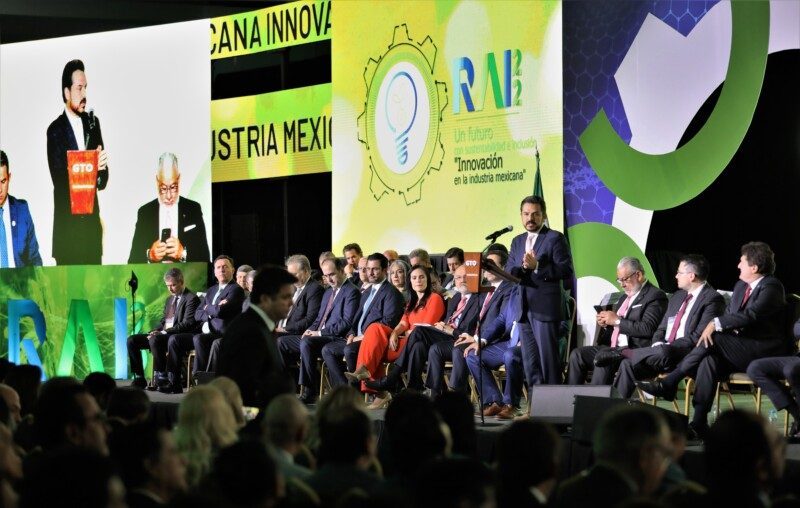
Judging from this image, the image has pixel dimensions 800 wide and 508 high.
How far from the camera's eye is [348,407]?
10.6 feet

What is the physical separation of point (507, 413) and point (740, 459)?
507 cm

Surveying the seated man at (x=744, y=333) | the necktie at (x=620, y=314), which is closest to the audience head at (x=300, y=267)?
the necktie at (x=620, y=314)

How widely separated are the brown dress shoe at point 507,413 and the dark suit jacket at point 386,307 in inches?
52.8

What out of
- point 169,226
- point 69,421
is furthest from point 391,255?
point 69,421

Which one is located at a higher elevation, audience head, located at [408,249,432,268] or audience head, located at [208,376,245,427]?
audience head, located at [408,249,432,268]

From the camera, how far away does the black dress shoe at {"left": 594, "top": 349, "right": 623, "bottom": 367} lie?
7145 millimetres

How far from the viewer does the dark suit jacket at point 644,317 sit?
23.7ft

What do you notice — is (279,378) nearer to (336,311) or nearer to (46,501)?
(46,501)

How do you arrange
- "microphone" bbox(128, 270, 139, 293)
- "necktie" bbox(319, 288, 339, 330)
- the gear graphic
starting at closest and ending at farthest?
"necktie" bbox(319, 288, 339, 330)
the gear graphic
"microphone" bbox(128, 270, 139, 293)

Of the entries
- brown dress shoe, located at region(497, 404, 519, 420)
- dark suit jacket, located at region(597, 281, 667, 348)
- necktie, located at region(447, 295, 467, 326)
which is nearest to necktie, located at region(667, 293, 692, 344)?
dark suit jacket, located at region(597, 281, 667, 348)

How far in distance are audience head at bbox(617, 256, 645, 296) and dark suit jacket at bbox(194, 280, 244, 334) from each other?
3708 millimetres

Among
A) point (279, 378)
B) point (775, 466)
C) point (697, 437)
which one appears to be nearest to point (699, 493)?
point (775, 466)

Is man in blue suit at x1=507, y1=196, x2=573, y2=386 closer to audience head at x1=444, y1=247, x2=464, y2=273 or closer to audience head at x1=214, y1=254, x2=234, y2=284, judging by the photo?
audience head at x1=444, y1=247, x2=464, y2=273

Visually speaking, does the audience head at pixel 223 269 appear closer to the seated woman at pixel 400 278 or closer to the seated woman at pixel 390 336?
the seated woman at pixel 400 278
